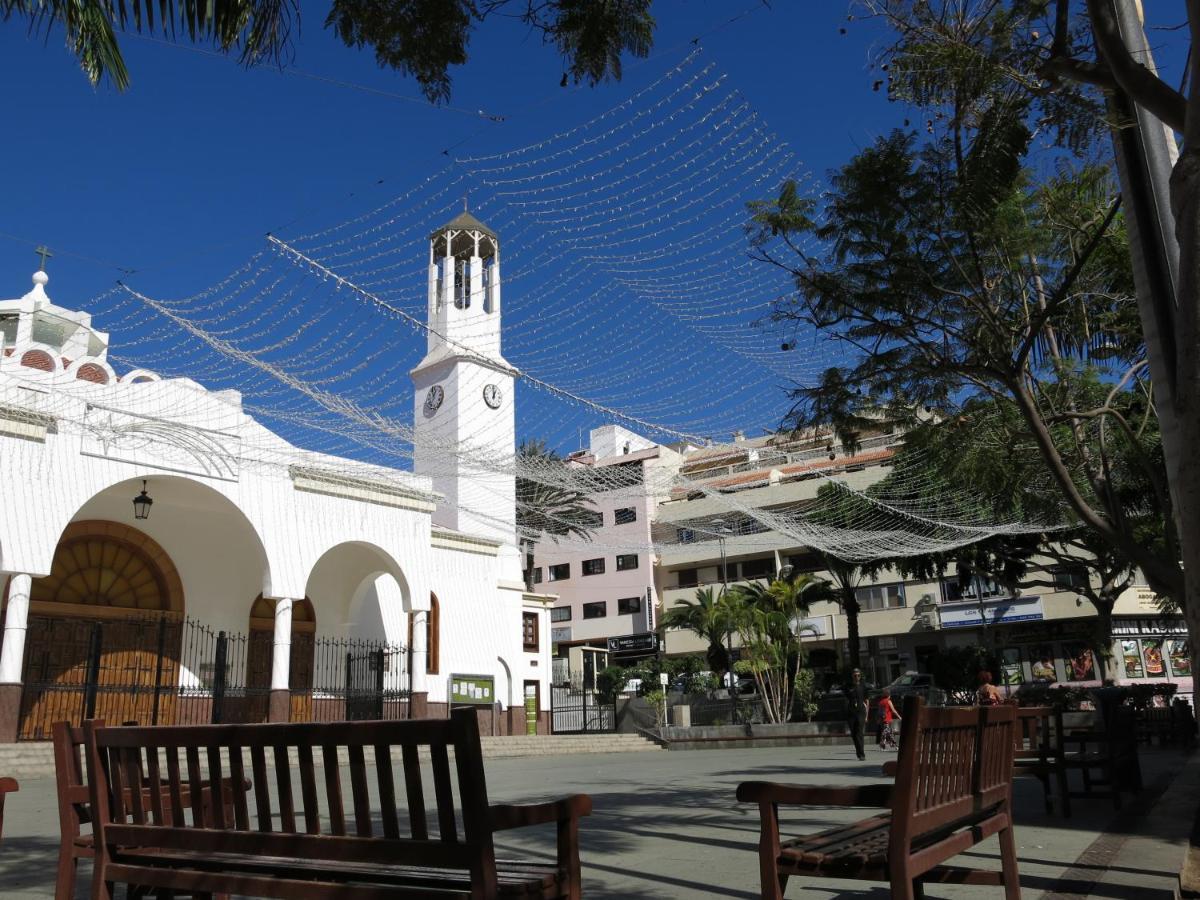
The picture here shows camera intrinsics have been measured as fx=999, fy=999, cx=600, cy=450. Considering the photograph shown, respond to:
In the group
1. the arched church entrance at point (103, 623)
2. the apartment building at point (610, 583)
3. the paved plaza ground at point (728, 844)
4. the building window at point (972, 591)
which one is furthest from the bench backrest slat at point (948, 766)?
the apartment building at point (610, 583)

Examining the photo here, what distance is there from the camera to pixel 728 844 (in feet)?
20.7

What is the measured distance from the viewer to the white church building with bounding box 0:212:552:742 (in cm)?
1666

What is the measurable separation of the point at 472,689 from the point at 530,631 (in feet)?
13.6

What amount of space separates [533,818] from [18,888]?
371cm

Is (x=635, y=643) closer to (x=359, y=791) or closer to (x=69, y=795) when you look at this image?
(x=69, y=795)

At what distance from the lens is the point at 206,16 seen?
19.4ft

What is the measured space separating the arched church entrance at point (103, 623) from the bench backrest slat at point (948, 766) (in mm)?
16602

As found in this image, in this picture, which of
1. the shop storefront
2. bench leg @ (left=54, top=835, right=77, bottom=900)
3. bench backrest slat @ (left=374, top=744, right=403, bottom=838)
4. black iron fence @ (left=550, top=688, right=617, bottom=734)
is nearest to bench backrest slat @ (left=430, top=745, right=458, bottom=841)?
bench backrest slat @ (left=374, top=744, right=403, bottom=838)

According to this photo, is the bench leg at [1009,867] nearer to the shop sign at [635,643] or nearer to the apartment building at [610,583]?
the apartment building at [610,583]

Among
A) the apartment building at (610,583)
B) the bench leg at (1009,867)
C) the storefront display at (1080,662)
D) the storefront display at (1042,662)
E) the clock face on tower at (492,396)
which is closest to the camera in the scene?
the bench leg at (1009,867)

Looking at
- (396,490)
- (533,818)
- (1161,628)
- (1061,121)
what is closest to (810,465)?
(1161,628)

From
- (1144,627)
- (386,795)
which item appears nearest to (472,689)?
(386,795)

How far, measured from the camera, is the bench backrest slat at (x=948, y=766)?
10.1 feet

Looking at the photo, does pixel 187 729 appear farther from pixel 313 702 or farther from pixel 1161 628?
pixel 1161 628
